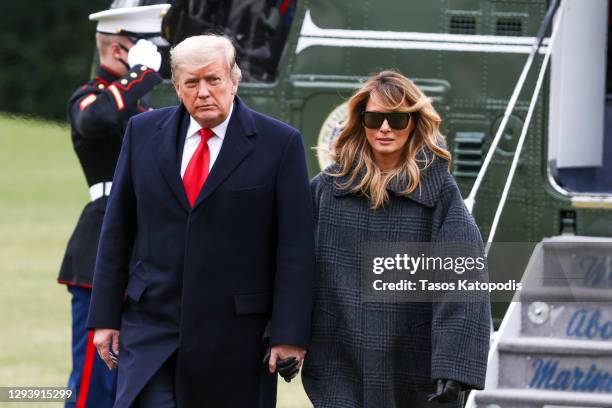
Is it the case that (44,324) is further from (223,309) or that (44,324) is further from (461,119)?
Answer: (223,309)

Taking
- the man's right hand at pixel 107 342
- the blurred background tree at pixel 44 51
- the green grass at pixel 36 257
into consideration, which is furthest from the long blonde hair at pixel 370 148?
the blurred background tree at pixel 44 51

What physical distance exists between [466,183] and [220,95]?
290 centimetres

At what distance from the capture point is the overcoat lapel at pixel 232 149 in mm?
4824

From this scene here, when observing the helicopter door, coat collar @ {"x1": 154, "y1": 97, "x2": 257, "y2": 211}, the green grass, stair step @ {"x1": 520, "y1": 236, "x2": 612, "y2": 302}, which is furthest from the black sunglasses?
the green grass

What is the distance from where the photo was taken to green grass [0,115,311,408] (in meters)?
9.46

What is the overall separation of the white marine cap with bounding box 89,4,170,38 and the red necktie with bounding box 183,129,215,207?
2059 mm

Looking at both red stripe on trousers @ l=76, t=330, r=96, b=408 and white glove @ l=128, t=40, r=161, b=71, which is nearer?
red stripe on trousers @ l=76, t=330, r=96, b=408

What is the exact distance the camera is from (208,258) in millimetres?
4809

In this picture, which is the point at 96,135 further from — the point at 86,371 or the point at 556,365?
the point at 556,365

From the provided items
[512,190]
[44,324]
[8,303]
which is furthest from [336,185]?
[8,303]

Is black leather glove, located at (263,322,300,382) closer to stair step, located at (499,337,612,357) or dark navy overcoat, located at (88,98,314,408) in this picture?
dark navy overcoat, located at (88,98,314,408)

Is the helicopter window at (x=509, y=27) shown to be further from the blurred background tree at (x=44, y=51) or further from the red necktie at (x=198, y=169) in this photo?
the blurred background tree at (x=44, y=51)

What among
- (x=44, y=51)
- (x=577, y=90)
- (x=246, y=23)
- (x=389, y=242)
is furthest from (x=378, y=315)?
(x=44, y=51)

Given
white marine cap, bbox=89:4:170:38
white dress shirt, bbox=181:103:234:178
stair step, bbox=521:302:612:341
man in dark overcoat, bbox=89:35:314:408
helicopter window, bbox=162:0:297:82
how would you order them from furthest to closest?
helicopter window, bbox=162:0:297:82 → white marine cap, bbox=89:4:170:38 → stair step, bbox=521:302:612:341 → white dress shirt, bbox=181:103:234:178 → man in dark overcoat, bbox=89:35:314:408
